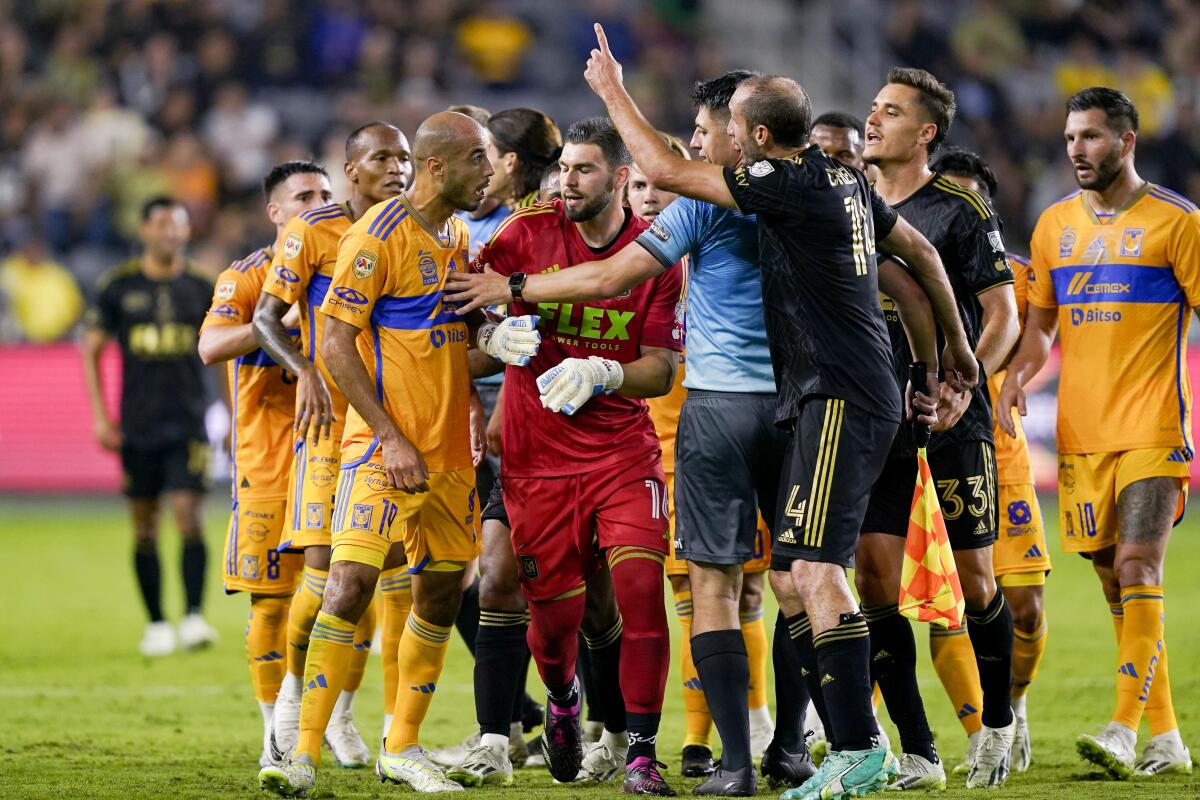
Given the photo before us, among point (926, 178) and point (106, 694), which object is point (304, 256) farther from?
point (106, 694)

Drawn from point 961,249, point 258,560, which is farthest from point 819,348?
point 258,560

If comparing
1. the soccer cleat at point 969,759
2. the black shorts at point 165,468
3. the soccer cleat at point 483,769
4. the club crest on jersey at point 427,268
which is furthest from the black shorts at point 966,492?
the black shorts at point 165,468

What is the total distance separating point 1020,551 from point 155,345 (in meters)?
6.79

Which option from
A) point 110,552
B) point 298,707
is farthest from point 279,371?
point 110,552

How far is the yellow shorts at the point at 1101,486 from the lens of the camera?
7.05 metres

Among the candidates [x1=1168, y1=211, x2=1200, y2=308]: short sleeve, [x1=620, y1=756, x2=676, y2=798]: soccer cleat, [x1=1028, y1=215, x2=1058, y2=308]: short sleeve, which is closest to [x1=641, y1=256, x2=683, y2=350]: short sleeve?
[x1=620, y1=756, x2=676, y2=798]: soccer cleat

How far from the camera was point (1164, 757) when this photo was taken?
6.66 metres

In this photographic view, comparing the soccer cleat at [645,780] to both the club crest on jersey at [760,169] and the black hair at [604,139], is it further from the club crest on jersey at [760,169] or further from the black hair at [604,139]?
the black hair at [604,139]

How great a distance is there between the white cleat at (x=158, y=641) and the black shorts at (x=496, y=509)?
14.5 feet

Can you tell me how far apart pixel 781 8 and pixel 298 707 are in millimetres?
16352

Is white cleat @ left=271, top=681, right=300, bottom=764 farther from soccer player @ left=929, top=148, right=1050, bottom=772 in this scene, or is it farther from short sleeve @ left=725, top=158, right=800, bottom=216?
short sleeve @ left=725, top=158, right=800, bottom=216

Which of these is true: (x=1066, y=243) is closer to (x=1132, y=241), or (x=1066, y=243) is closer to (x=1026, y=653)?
(x=1132, y=241)

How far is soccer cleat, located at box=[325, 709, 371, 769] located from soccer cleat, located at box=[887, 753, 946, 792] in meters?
2.35

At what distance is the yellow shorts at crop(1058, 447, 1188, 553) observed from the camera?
23.1 feet
